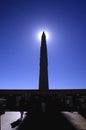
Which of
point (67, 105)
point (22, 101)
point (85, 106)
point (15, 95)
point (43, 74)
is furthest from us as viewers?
point (43, 74)

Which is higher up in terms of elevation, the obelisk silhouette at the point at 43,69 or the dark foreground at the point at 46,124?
the obelisk silhouette at the point at 43,69

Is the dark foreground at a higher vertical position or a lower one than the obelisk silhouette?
lower

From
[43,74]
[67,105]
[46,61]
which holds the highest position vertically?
[46,61]

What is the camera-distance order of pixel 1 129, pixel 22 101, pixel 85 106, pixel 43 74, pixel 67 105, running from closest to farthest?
pixel 1 129 < pixel 22 101 < pixel 85 106 < pixel 67 105 < pixel 43 74

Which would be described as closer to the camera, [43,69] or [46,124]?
[46,124]

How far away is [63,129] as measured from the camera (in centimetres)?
1123

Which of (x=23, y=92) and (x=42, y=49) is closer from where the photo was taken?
(x=23, y=92)

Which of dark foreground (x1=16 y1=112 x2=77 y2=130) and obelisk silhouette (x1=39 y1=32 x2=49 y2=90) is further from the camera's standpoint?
obelisk silhouette (x1=39 y1=32 x2=49 y2=90)

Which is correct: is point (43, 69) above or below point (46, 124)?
above

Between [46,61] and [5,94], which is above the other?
[46,61]

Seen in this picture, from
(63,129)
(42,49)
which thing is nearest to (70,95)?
(42,49)

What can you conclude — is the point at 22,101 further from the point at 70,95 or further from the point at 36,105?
the point at 70,95

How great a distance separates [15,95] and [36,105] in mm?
13742

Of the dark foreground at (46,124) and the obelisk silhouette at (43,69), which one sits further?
the obelisk silhouette at (43,69)
